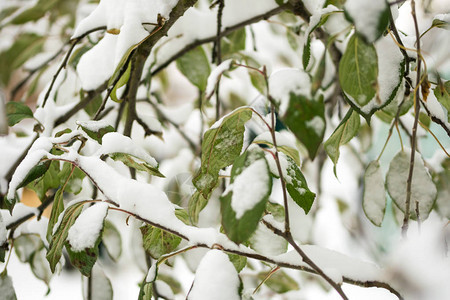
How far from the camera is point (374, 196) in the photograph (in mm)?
501

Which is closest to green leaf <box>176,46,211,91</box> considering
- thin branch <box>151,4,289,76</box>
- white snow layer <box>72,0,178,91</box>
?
thin branch <box>151,4,289,76</box>

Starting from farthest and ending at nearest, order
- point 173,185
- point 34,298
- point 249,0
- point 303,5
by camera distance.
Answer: point 34,298, point 173,185, point 249,0, point 303,5

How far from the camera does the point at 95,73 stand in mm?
575

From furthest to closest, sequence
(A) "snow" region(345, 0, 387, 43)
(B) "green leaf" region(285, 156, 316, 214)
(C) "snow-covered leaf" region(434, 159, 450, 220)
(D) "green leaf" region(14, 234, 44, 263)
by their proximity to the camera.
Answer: (D) "green leaf" region(14, 234, 44, 263) < (C) "snow-covered leaf" region(434, 159, 450, 220) < (B) "green leaf" region(285, 156, 316, 214) < (A) "snow" region(345, 0, 387, 43)

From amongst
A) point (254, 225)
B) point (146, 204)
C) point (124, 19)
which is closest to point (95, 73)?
point (124, 19)

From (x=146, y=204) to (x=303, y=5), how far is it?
1.03 feet

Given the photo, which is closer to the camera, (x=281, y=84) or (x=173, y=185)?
Result: (x=281, y=84)

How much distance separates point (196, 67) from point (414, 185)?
1.23ft

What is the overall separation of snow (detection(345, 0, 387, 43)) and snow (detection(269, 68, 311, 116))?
0.05 metres

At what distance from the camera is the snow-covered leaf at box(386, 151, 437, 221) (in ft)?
1.53

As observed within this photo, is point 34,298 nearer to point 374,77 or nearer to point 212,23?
point 212,23

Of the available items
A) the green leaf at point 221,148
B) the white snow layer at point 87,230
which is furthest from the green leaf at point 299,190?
the white snow layer at point 87,230

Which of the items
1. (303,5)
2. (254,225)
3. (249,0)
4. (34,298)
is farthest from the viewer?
(34,298)

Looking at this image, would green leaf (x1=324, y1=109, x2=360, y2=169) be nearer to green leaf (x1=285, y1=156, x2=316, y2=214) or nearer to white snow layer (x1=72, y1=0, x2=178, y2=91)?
green leaf (x1=285, y1=156, x2=316, y2=214)
